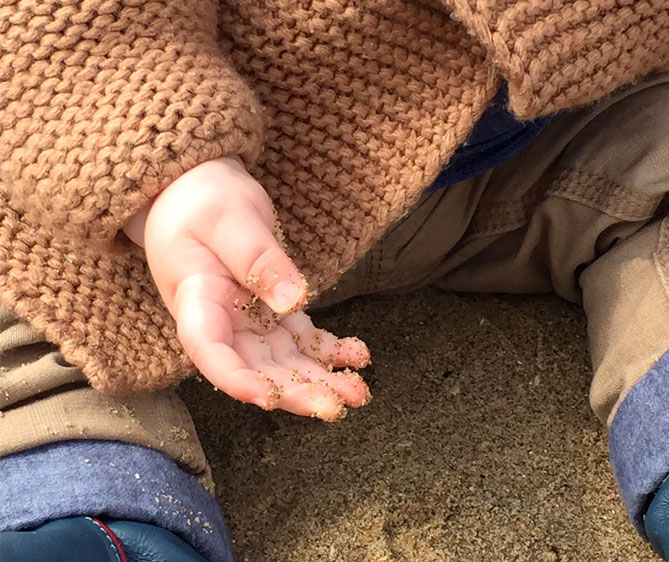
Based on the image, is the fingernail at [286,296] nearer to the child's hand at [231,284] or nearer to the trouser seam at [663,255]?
the child's hand at [231,284]

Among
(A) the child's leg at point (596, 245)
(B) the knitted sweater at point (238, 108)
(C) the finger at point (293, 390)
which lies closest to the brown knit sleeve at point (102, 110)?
(B) the knitted sweater at point (238, 108)

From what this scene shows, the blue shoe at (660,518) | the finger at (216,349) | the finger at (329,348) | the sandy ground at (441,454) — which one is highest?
the finger at (216,349)

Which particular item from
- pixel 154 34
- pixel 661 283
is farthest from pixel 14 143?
pixel 661 283

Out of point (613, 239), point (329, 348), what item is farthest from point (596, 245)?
point (329, 348)

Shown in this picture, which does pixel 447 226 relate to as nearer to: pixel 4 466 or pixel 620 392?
pixel 620 392

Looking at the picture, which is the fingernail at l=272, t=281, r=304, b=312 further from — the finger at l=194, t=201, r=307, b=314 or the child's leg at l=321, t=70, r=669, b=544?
the child's leg at l=321, t=70, r=669, b=544

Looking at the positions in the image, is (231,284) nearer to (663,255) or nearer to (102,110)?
(102,110)

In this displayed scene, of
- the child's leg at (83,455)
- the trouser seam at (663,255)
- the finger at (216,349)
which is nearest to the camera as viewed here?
A: the finger at (216,349)

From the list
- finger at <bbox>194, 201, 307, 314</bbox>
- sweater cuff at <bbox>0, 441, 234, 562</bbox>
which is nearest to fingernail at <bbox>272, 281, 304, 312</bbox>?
finger at <bbox>194, 201, 307, 314</bbox>
